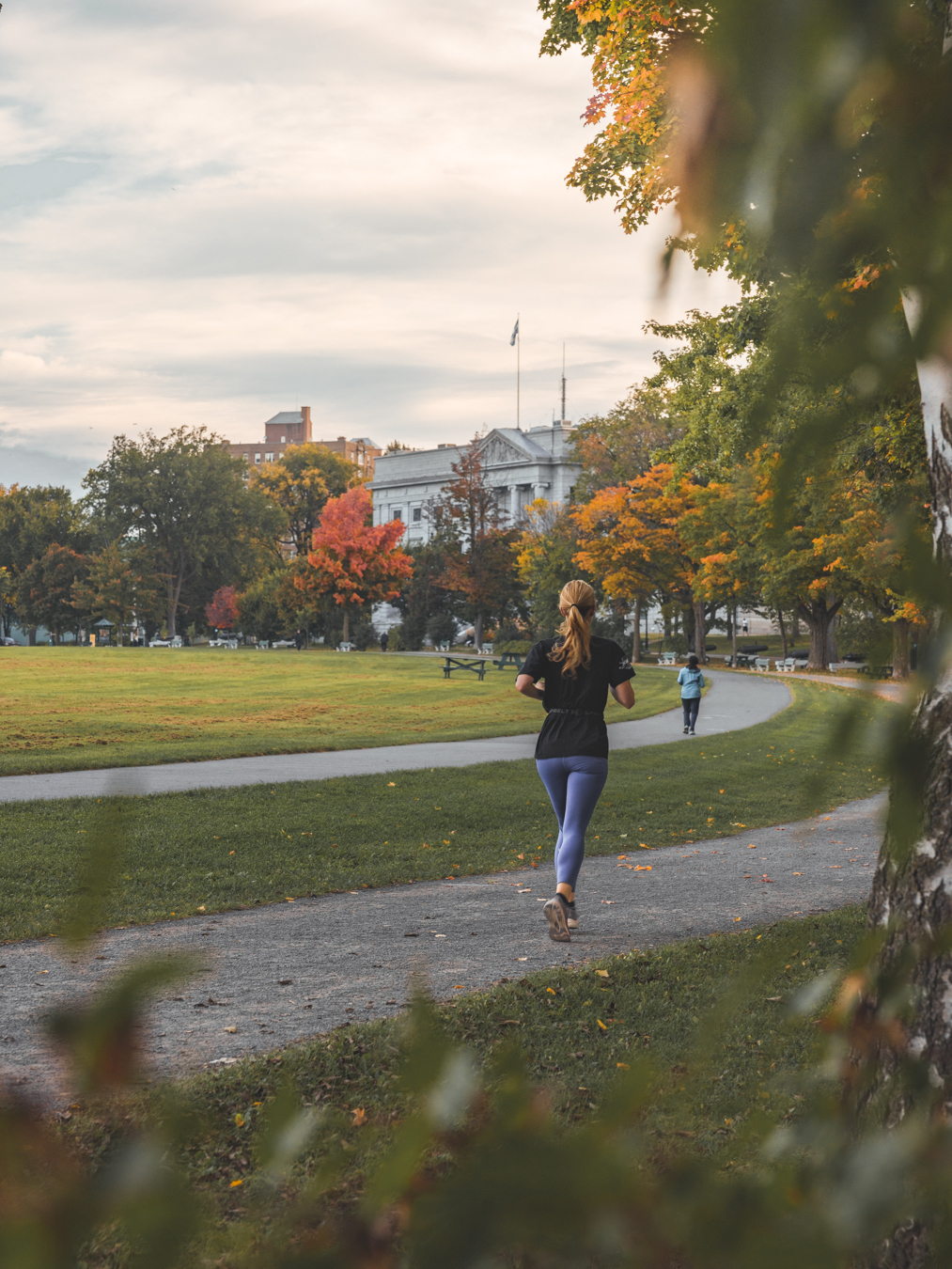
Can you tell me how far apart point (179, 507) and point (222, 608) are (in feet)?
34.8

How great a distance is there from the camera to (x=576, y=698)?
7652 mm

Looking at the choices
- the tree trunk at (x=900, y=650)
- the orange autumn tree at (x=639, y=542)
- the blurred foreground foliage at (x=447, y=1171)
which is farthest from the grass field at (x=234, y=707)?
the tree trunk at (x=900, y=650)

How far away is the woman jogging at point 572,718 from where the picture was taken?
7598mm

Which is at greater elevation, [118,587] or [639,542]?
[639,542]

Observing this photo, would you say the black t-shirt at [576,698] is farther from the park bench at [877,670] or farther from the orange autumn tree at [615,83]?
the park bench at [877,670]

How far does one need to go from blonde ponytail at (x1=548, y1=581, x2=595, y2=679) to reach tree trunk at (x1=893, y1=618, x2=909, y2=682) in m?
6.91

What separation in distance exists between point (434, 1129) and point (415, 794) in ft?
44.9

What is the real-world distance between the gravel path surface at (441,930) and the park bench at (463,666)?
109ft

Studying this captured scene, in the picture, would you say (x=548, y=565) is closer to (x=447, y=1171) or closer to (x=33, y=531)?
(x=33, y=531)

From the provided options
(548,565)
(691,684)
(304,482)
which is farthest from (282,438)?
(691,684)

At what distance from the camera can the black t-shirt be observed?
7.61 meters

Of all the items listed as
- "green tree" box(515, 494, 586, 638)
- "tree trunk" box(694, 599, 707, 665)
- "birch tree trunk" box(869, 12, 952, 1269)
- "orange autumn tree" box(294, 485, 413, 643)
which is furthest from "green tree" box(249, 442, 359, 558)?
"birch tree trunk" box(869, 12, 952, 1269)

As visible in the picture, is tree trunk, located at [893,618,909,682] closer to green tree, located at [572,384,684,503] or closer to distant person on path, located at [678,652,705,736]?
distant person on path, located at [678,652,705,736]

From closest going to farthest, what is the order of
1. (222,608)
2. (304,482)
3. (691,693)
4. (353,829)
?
(353,829) → (691,693) → (222,608) → (304,482)
